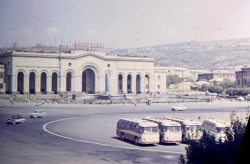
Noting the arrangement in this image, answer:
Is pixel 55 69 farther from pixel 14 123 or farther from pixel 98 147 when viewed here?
pixel 98 147

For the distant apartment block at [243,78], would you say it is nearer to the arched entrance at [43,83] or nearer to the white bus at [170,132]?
the white bus at [170,132]

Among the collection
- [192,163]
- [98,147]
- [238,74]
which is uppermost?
[238,74]

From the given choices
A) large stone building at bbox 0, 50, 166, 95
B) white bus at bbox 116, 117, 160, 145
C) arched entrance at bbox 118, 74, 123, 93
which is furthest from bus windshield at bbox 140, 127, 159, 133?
arched entrance at bbox 118, 74, 123, 93

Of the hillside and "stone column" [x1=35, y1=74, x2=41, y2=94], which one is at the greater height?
the hillside

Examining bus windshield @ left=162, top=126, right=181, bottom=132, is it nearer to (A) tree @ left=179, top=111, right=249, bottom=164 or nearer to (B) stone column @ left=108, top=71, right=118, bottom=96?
(A) tree @ left=179, top=111, right=249, bottom=164

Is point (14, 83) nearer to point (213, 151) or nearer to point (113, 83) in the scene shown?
point (113, 83)

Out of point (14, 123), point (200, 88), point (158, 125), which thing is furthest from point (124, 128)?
point (200, 88)

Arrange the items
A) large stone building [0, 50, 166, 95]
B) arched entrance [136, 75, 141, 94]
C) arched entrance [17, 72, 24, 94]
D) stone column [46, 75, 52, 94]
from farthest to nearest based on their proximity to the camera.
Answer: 1. arched entrance [136, 75, 141, 94]
2. stone column [46, 75, 52, 94]
3. arched entrance [17, 72, 24, 94]
4. large stone building [0, 50, 166, 95]
